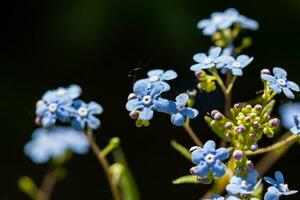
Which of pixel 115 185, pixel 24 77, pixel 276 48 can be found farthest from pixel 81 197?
pixel 115 185

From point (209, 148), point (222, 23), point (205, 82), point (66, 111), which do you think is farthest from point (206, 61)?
point (222, 23)

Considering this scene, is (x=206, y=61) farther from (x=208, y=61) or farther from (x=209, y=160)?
(x=209, y=160)

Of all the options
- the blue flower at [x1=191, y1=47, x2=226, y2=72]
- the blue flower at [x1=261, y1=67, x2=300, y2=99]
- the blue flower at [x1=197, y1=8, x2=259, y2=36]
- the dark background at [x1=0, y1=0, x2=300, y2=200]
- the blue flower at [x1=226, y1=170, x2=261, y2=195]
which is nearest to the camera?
the blue flower at [x1=226, y1=170, x2=261, y2=195]

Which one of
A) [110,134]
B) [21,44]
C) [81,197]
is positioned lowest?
[81,197]

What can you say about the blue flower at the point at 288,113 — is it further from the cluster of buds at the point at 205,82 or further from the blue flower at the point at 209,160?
the blue flower at the point at 209,160

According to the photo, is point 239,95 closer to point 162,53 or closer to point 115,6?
point 162,53

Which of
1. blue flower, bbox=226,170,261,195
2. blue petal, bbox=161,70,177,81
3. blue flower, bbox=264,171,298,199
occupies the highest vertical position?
blue petal, bbox=161,70,177,81

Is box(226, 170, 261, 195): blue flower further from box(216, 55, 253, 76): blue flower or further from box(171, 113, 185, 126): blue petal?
box(216, 55, 253, 76): blue flower

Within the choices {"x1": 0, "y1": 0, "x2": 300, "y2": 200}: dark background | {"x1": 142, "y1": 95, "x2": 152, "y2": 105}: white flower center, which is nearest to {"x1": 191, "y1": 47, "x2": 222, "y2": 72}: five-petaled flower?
{"x1": 142, "y1": 95, "x2": 152, "y2": 105}: white flower center
